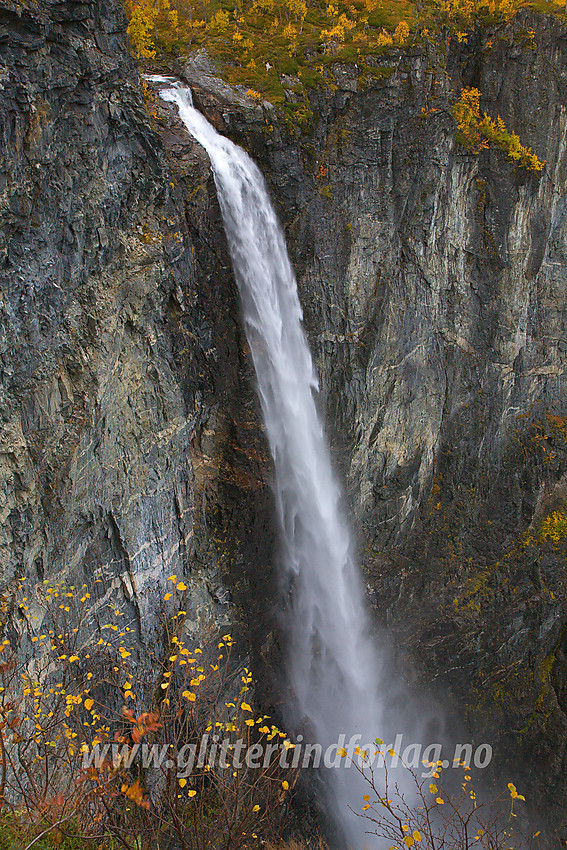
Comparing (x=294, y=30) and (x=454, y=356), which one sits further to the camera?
(x=454, y=356)

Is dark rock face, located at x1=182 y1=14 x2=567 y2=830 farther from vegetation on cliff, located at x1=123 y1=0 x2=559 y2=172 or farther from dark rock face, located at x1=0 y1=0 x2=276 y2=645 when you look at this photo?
dark rock face, located at x1=0 y1=0 x2=276 y2=645

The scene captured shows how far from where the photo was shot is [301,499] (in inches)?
651

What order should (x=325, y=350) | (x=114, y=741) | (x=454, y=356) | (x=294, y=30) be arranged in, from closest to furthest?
(x=114, y=741) < (x=294, y=30) < (x=325, y=350) < (x=454, y=356)

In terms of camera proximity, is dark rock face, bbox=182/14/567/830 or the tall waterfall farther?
dark rock face, bbox=182/14/567/830

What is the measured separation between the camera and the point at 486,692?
64.1 ft

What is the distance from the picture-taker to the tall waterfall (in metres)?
14.0

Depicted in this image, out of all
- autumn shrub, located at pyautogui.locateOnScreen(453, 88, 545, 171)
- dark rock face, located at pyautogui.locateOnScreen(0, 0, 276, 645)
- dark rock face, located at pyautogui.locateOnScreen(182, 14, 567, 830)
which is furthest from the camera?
autumn shrub, located at pyautogui.locateOnScreen(453, 88, 545, 171)

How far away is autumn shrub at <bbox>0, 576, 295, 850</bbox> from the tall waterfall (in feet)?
8.44

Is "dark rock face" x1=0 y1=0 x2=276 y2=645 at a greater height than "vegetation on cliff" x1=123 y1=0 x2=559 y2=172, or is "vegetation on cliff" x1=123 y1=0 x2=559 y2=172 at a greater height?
"vegetation on cliff" x1=123 y1=0 x2=559 y2=172

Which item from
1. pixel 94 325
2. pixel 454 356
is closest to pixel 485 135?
pixel 454 356

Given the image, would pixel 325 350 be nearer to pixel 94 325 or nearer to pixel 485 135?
pixel 94 325

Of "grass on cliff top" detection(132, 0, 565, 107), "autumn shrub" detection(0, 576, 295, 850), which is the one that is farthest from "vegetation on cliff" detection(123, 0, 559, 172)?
"autumn shrub" detection(0, 576, 295, 850)

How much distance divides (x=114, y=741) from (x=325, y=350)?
12683 mm

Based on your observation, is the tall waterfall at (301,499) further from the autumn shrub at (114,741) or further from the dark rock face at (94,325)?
the autumn shrub at (114,741)
